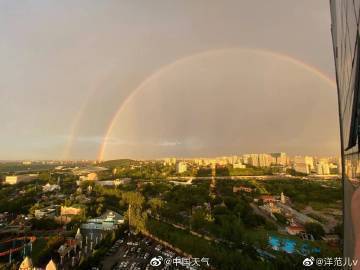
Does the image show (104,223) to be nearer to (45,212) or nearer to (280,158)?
(45,212)

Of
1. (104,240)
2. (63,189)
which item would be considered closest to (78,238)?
(104,240)

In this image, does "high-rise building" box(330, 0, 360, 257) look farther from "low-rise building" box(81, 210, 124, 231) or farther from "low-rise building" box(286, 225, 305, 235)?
"low-rise building" box(81, 210, 124, 231)

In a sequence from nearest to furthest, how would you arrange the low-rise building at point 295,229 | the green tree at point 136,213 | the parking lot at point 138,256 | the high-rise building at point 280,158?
the parking lot at point 138,256, the low-rise building at point 295,229, the green tree at point 136,213, the high-rise building at point 280,158

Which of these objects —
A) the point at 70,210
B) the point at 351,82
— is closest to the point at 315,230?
the point at 351,82

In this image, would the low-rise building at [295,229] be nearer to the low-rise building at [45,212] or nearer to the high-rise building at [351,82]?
the high-rise building at [351,82]

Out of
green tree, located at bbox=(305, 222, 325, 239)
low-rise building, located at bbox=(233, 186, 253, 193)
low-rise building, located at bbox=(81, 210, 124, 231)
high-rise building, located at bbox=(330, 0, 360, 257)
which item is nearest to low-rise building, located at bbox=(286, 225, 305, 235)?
green tree, located at bbox=(305, 222, 325, 239)

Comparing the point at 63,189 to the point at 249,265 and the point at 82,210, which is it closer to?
the point at 82,210

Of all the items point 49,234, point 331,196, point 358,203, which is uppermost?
point 358,203

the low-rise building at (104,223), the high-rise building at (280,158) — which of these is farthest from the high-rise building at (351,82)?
the high-rise building at (280,158)

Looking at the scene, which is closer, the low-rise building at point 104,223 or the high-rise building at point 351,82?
the high-rise building at point 351,82
